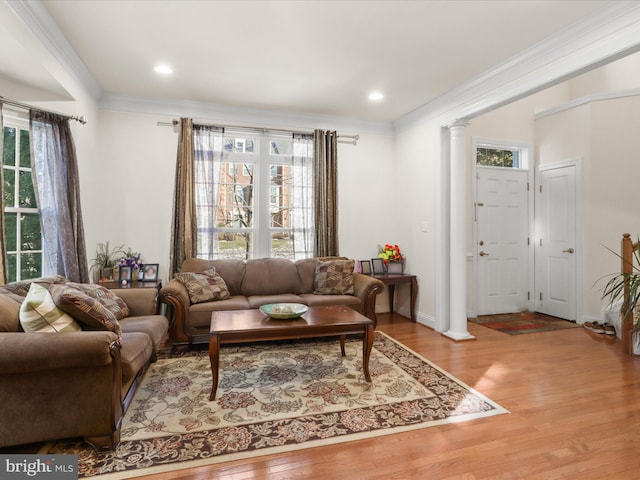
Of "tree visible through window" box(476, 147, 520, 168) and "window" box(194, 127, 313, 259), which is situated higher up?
"tree visible through window" box(476, 147, 520, 168)

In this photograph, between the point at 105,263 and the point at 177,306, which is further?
the point at 105,263

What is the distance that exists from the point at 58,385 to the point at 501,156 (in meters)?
5.68

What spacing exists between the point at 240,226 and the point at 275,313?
2.11 meters

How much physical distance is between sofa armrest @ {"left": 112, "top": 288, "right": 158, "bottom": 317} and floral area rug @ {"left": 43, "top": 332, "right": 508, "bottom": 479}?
50cm

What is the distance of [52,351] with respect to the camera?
1.85 metres

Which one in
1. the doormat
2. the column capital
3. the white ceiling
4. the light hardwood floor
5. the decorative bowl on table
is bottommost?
the light hardwood floor

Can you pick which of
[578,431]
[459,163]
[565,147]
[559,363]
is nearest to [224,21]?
[459,163]

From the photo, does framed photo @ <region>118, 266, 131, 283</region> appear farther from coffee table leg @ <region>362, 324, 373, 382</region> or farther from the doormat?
the doormat

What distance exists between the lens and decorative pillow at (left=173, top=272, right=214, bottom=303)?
3.76 metres

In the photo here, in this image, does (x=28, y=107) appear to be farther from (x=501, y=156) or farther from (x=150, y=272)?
(x=501, y=156)

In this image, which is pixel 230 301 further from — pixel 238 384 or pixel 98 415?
pixel 98 415

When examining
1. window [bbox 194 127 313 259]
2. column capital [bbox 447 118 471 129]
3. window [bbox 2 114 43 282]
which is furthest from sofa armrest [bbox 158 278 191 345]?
column capital [bbox 447 118 471 129]

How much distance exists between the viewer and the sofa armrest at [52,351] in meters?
1.81

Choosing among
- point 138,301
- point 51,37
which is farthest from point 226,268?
point 51,37
